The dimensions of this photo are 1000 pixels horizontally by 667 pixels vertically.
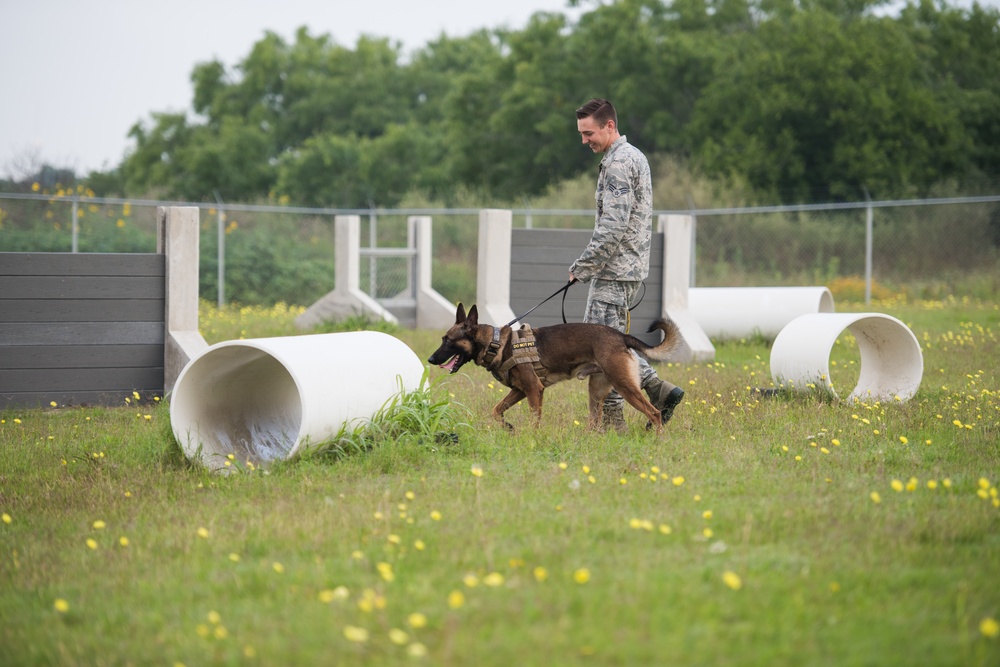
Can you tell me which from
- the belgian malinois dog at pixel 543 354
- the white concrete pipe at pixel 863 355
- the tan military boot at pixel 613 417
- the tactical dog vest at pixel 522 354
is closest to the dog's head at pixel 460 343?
the belgian malinois dog at pixel 543 354

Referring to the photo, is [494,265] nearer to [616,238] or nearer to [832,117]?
[616,238]

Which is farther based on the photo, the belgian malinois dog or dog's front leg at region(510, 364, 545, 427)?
dog's front leg at region(510, 364, 545, 427)

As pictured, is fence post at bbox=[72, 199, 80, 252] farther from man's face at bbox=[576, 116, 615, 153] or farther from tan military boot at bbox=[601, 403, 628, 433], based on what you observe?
tan military boot at bbox=[601, 403, 628, 433]

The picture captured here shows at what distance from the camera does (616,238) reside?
667cm

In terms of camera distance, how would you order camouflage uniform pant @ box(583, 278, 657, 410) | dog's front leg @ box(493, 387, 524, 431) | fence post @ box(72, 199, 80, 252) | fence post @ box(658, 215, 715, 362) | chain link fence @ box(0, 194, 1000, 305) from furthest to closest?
chain link fence @ box(0, 194, 1000, 305), fence post @ box(72, 199, 80, 252), fence post @ box(658, 215, 715, 362), camouflage uniform pant @ box(583, 278, 657, 410), dog's front leg @ box(493, 387, 524, 431)

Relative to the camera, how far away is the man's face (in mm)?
6672

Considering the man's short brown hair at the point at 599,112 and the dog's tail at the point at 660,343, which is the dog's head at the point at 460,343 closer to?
the dog's tail at the point at 660,343

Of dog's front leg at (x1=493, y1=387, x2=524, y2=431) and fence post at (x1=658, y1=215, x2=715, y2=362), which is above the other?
fence post at (x1=658, y1=215, x2=715, y2=362)

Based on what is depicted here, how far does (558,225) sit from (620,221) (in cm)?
1662

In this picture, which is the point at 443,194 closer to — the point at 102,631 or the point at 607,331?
the point at 607,331

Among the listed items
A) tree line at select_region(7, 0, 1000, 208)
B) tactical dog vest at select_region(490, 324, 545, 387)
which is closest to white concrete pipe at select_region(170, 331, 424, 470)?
tactical dog vest at select_region(490, 324, 545, 387)

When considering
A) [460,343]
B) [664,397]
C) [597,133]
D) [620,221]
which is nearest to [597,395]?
[664,397]

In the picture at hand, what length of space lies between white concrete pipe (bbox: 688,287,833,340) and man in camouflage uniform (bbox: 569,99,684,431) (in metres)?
6.38

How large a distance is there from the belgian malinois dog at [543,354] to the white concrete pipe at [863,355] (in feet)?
5.80
